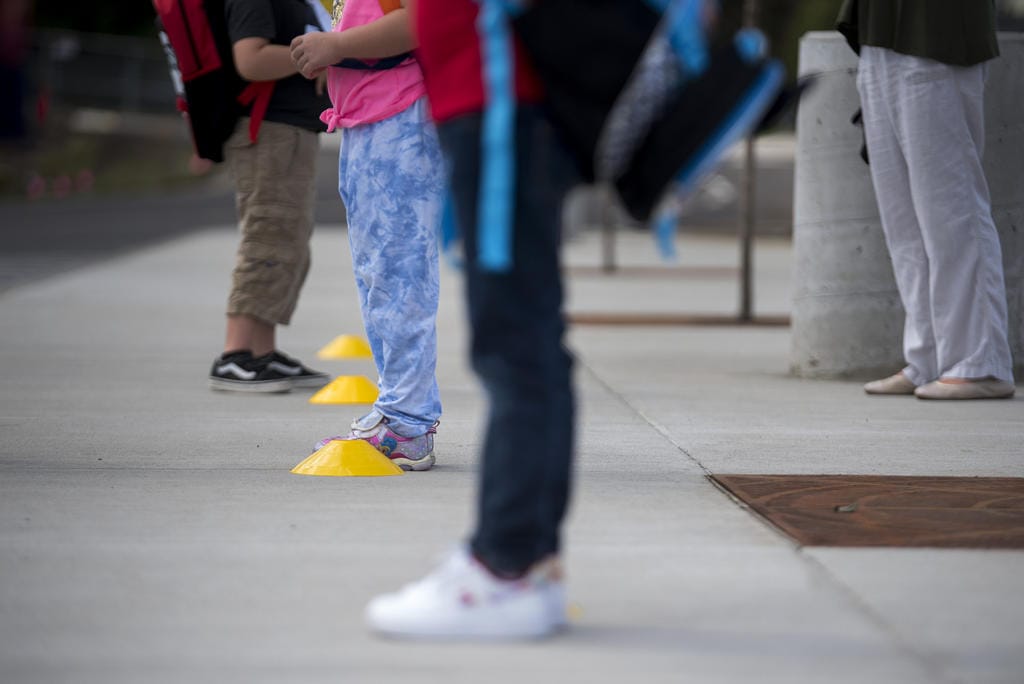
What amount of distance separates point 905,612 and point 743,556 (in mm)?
554

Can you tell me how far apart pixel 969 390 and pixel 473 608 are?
3.92 metres

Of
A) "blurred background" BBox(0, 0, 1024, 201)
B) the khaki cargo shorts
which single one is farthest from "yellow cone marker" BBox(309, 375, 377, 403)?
"blurred background" BBox(0, 0, 1024, 201)

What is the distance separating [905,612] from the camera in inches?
141

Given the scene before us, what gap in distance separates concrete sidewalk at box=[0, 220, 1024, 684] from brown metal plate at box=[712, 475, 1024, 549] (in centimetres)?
11

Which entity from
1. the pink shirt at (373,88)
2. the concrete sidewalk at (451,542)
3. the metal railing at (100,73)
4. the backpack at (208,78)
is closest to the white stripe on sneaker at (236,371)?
the concrete sidewalk at (451,542)

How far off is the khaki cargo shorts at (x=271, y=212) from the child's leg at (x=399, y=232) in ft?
5.92

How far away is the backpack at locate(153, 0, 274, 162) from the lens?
6.70 meters

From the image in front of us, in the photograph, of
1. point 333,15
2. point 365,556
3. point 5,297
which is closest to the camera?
point 365,556

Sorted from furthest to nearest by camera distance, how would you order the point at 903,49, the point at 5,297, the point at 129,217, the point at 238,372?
the point at 129,217, the point at 5,297, the point at 238,372, the point at 903,49

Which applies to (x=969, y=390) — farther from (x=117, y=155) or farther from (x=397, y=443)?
(x=117, y=155)

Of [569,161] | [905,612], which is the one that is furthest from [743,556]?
[569,161]

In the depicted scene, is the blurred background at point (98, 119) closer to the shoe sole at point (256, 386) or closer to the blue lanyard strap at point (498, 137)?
the shoe sole at point (256, 386)

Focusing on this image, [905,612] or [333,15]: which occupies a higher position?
[333,15]

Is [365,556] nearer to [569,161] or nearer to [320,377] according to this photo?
[569,161]
